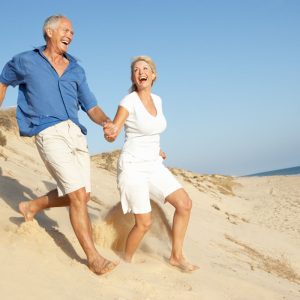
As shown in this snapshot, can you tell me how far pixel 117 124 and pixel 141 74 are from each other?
2.19 ft

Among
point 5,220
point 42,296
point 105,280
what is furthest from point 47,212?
point 42,296

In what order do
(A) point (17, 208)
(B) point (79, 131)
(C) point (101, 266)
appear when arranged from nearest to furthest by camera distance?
(C) point (101, 266)
(B) point (79, 131)
(A) point (17, 208)

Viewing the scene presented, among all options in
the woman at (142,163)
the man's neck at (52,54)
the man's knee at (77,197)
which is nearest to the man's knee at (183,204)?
the woman at (142,163)

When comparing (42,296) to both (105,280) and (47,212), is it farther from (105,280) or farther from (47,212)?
(47,212)

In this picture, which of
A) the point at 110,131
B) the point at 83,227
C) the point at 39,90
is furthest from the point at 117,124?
the point at 83,227

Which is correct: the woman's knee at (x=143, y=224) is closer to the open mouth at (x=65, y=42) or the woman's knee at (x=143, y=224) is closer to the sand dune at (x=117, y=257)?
the sand dune at (x=117, y=257)

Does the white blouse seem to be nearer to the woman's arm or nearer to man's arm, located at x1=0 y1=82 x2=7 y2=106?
the woman's arm

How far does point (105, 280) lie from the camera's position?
368 centimetres

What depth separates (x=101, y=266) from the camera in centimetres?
370

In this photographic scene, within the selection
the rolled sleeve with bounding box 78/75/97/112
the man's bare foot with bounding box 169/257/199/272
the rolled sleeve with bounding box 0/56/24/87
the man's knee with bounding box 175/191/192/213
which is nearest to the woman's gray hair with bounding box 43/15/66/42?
the rolled sleeve with bounding box 0/56/24/87

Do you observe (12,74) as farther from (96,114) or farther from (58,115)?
(96,114)

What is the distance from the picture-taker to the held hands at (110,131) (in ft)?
12.9

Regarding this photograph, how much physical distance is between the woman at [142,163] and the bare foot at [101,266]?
2.29 ft

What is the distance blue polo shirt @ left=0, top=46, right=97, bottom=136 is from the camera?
3.85m
